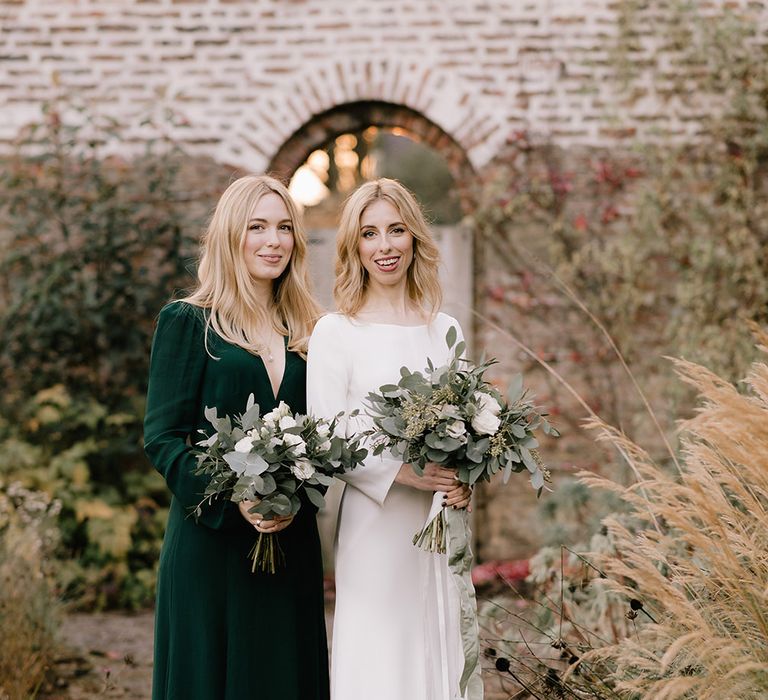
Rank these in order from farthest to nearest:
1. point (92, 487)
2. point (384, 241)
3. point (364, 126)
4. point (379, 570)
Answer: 1. point (364, 126)
2. point (92, 487)
3. point (384, 241)
4. point (379, 570)

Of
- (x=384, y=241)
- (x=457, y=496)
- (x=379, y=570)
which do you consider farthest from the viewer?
(x=384, y=241)

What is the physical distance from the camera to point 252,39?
6660mm

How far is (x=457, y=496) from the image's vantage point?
9.04 feet

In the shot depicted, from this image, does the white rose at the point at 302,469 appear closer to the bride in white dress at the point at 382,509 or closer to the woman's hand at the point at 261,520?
the woman's hand at the point at 261,520

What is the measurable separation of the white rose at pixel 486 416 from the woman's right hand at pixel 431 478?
0.20 m

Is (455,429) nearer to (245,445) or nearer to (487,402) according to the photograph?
(487,402)

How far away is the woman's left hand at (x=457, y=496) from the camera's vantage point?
109 inches

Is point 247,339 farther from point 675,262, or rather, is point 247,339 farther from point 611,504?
point 675,262

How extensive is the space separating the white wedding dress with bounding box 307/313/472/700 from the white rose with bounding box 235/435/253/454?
0.35 metres

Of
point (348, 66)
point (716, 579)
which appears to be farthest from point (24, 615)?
point (348, 66)

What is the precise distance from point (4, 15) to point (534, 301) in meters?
4.39

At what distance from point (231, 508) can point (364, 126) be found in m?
4.54

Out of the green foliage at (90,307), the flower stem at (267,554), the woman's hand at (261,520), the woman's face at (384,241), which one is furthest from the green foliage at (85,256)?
the woman's hand at (261,520)

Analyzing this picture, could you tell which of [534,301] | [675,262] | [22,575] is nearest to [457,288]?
[534,301]
